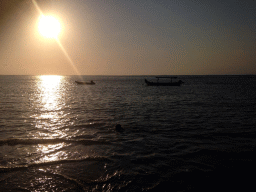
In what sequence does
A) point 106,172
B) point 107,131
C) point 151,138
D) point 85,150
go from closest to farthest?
point 106,172 < point 85,150 < point 151,138 < point 107,131

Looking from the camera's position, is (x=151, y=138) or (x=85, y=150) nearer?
(x=85, y=150)

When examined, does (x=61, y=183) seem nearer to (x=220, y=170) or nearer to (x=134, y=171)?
(x=134, y=171)

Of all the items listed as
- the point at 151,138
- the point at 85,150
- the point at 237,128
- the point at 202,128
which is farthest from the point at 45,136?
the point at 237,128

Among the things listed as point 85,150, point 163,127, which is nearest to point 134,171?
point 85,150

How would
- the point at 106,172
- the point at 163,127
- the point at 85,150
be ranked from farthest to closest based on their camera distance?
1. the point at 163,127
2. the point at 85,150
3. the point at 106,172

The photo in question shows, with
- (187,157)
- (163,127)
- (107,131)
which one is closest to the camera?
(187,157)

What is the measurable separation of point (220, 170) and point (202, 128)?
6.96 meters

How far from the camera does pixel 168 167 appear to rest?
25.3ft

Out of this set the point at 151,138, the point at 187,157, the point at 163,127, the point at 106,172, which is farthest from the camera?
the point at 163,127

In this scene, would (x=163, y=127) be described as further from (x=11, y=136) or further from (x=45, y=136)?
(x=11, y=136)

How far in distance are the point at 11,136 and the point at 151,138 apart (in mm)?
9698

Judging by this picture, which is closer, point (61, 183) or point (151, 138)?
point (61, 183)

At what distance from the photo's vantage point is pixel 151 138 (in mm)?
11711

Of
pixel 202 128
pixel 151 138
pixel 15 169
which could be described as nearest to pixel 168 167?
pixel 151 138
